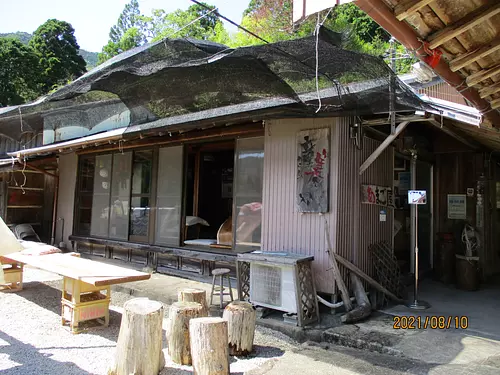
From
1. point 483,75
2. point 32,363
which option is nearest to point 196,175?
point 32,363

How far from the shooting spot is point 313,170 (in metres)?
4.90

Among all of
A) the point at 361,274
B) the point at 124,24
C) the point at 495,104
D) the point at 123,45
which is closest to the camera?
the point at 495,104

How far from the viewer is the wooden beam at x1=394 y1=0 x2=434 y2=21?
2006mm

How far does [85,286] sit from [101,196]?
4.33 metres

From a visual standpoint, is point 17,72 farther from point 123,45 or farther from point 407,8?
point 407,8

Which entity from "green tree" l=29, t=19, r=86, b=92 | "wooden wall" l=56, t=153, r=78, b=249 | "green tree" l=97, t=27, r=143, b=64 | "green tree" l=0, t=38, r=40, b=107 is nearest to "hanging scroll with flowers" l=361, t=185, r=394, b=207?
"wooden wall" l=56, t=153, r=78, b=249

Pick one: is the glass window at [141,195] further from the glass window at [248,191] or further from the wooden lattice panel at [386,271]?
the wooden lattice panel at [386,271]

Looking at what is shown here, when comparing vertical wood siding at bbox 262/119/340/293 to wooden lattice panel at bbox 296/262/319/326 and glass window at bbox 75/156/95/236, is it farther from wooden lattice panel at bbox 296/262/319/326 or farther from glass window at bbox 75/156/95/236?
glass window at bbox 75/156/95/236

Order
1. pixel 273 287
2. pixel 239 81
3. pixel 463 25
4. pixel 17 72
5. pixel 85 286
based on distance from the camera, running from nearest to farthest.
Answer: pixel 463 25, pixel 239 81, pixel 85 286, pixel 273 287, pixel 17 72

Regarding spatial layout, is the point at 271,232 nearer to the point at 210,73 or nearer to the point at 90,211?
the point at 210,73

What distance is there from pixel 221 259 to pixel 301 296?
6.21ft

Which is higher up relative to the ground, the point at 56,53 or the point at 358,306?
the point at 56,53

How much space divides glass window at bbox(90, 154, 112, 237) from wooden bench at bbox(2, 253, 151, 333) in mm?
3205

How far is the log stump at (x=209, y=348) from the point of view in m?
2.96
